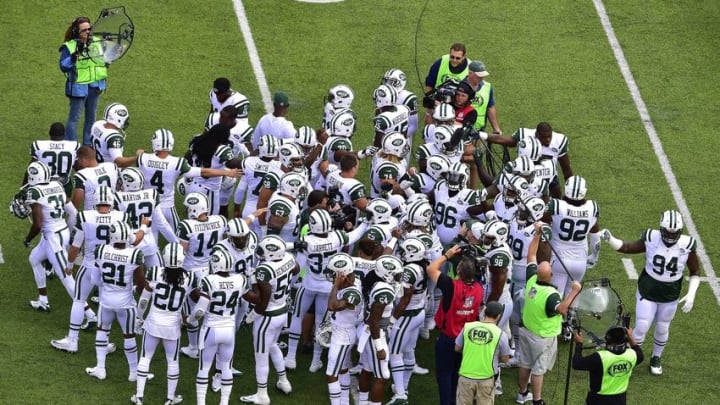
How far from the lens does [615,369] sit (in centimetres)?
1253

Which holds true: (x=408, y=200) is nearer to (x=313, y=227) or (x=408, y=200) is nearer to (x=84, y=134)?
(x=313, y=227)

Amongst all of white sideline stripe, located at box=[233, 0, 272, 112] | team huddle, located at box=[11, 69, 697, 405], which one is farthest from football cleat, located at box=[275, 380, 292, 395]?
white sideline stripe, located at box=[233, 0, 272, 112]

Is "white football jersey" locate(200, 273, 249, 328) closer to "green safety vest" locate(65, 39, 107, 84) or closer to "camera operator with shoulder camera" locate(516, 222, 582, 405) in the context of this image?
"camera operator with shoulder camera" locate(516, 222, 582, 405)

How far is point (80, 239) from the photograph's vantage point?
14.2 meters

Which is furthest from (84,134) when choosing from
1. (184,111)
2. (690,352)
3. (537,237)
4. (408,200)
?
(690,352)

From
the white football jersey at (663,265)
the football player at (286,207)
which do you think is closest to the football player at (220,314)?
the football player at (286,207)

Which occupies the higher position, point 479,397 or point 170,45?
point 170,45

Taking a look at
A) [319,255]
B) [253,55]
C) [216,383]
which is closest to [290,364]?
[216,383]

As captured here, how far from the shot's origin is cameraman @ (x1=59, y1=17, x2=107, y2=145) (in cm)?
1634

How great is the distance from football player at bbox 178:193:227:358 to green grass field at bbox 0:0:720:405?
1.93 metres

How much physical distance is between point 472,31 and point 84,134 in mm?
5312

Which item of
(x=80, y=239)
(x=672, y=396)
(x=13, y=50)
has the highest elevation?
(x=13, y=50)

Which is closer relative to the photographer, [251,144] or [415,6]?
[251,144]

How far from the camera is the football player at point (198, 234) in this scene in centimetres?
1374
